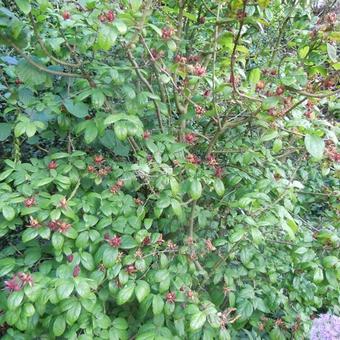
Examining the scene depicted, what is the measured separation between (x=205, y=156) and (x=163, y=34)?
0.52m

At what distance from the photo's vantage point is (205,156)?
1.69 m

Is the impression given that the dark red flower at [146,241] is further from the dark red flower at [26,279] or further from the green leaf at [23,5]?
the green leaf at [23,5]

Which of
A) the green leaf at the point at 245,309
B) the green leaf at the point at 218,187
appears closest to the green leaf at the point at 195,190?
the green leaf at the point at 218,187

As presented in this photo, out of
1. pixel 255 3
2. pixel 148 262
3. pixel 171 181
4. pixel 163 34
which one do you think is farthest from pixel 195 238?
pixel 255 3

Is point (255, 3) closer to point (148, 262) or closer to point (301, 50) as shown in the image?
point (301, 50)

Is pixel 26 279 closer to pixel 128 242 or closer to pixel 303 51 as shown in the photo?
pixel 128 242

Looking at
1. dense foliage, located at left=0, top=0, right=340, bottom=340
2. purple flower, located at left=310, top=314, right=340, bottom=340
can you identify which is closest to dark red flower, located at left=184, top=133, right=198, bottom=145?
dense foliage, located at left=0, top=0, right=340, bottom=340

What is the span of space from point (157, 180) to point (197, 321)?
1.55 ft

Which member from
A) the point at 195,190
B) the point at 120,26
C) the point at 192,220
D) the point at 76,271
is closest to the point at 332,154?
the point at 195,190

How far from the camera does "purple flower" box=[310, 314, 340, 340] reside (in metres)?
1.93

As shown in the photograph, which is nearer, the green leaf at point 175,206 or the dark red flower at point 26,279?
the dark red flower at point 26,279

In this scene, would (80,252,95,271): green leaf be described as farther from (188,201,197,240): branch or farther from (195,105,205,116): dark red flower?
(195,105,205,116): dark red flower

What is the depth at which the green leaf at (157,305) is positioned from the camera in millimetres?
1378

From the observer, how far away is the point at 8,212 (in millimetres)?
1310
